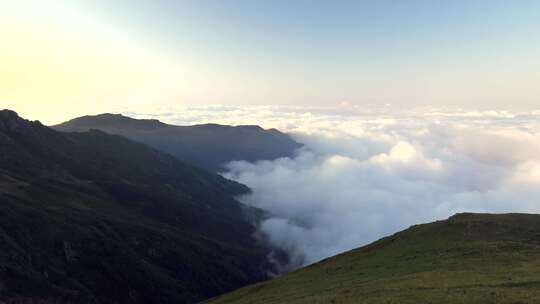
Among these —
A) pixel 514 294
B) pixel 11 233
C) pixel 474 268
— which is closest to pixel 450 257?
pixel 474 268

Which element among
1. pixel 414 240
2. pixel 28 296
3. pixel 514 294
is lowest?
pixel 28 296

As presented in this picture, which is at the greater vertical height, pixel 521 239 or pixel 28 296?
pixel 521 239

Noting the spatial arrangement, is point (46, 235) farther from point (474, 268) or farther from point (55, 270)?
point (474, 268)

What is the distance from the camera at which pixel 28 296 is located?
137000 mm

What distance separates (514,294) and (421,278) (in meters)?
13.5

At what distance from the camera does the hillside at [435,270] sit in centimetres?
4025

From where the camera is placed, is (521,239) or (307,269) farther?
(307,269)

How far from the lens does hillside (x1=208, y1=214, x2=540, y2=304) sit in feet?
132

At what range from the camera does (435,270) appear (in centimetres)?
5416

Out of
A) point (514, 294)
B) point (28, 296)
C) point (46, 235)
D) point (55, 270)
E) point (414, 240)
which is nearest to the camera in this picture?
point (514, 294)

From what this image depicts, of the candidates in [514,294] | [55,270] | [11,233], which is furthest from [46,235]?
[514,294]

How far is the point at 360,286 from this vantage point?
52.8 m

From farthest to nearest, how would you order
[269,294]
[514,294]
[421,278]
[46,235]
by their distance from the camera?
[46,235]
[269,294]
[421,278]
[514,294]

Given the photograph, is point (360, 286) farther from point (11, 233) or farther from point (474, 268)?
point (11, 233)
